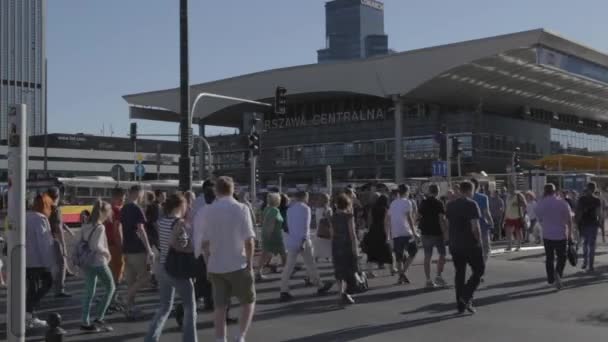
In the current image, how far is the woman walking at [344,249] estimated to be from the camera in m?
11.4

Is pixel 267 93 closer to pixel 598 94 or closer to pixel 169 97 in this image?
pixel 169 97

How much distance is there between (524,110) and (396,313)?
71666mm

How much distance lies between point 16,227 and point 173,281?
197 centimetres

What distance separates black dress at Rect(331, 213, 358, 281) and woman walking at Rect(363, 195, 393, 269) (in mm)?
2238

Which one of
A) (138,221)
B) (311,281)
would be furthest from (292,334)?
(311,281)

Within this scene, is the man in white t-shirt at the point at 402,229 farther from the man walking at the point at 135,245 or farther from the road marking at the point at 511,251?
the road marking at the point at 511,251

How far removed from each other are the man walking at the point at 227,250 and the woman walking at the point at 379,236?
21.4 feet

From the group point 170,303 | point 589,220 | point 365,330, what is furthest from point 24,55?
point 170,303

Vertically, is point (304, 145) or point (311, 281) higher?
point (304, 145)

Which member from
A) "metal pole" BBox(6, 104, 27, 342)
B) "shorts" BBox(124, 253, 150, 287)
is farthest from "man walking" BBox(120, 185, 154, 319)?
"metal pole" BBox(6, 104, 27, 342)

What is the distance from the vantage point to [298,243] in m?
12.4

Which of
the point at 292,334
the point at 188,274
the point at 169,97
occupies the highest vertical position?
the point at 169,97

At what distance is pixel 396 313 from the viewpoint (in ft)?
34.7

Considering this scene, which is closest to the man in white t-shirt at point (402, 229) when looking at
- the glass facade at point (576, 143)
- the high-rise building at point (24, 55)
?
the high-rise building at point (24, 55)
